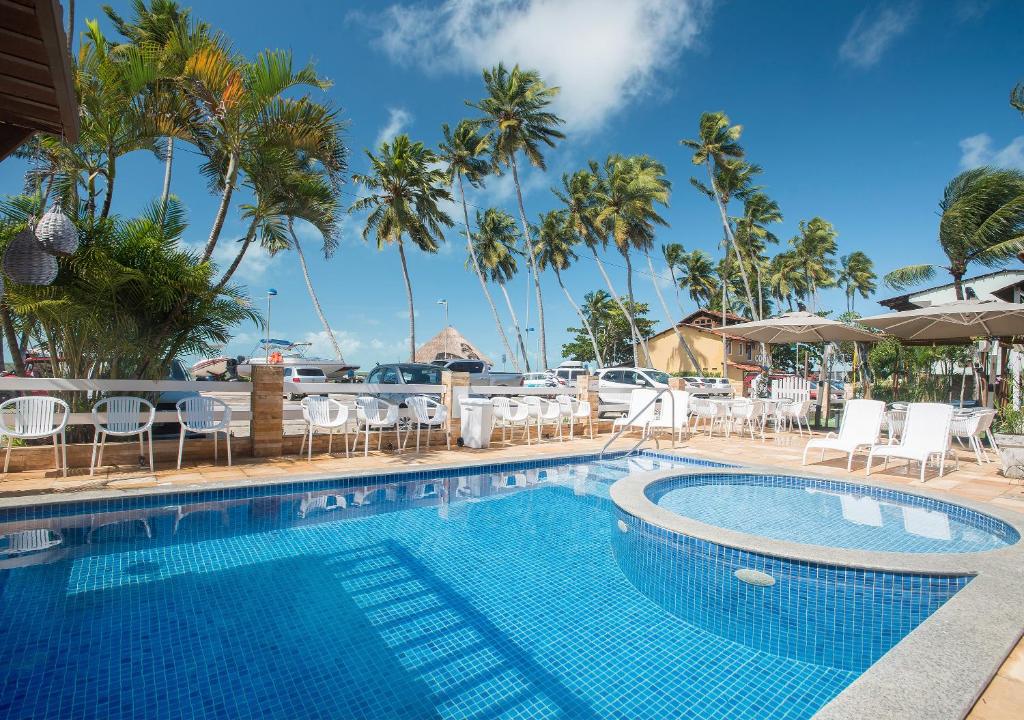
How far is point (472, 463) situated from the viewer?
757cm

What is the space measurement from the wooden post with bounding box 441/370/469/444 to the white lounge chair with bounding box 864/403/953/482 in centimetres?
636

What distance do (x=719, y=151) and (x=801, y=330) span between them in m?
24.6

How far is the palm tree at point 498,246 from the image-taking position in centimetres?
3897

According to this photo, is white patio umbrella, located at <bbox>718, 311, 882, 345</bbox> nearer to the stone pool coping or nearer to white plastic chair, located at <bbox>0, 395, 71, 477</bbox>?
the stone pool coping

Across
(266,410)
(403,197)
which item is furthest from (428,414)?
(403,197)

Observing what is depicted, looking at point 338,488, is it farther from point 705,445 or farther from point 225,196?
point 705,445

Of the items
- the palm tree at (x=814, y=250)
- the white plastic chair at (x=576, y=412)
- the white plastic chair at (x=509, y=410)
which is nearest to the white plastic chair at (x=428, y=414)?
the white plastic chair at (x=509, y=410)

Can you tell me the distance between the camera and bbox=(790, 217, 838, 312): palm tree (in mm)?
40969

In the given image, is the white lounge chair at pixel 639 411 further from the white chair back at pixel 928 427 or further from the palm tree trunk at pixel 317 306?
the palm tree trunk at pixel 317 306

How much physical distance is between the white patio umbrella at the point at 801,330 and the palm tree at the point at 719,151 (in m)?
20.3

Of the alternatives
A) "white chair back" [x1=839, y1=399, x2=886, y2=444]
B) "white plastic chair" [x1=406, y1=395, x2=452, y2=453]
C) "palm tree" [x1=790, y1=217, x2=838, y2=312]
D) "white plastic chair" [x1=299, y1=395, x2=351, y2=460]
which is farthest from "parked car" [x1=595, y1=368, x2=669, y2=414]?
"palm tree" [x1=790, y1=217, x2=838, y2=312]

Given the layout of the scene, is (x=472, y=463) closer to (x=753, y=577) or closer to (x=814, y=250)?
(x=753, y=577)

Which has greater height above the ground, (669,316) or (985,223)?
(669,316)

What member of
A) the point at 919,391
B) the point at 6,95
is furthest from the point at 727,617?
the point at 919,391
